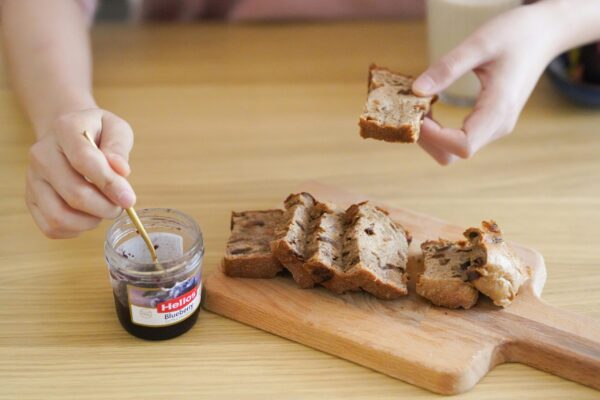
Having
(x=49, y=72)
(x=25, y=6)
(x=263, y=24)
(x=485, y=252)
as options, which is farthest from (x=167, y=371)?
(x=263, y=24)

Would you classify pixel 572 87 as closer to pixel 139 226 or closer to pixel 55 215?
pixel 139 226

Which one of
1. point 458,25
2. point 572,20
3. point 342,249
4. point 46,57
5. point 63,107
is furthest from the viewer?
point 458,25

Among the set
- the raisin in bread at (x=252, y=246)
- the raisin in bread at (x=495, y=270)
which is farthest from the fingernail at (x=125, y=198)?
the raisin in bread at (x=495, y=270)

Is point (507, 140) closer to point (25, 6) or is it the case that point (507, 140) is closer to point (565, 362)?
point (565, 362)

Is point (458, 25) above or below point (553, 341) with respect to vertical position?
above

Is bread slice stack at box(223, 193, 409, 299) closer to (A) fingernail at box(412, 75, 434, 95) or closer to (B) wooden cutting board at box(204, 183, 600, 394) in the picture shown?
(B) wooden cutting board at box(204, 183, 600, 394)

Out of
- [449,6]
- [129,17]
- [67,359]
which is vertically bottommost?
[67,359]

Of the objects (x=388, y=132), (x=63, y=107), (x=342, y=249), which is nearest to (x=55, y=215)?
(x=63, y=107)

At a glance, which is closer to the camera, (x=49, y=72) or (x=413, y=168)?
(x=49, y=72)
